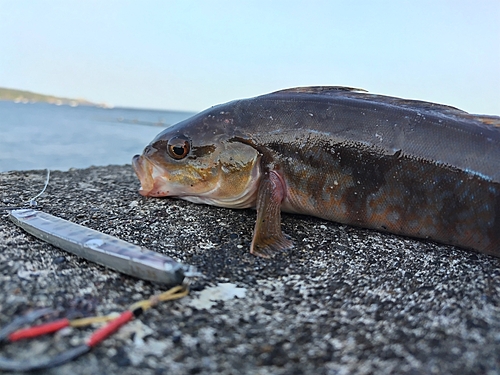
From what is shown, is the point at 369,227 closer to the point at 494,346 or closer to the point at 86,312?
the point at 494,346

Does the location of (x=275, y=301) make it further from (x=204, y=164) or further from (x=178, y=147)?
(x=178, y=147)

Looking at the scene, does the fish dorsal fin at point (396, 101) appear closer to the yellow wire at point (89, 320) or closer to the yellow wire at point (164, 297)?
the yellow wire at point (164, 297)

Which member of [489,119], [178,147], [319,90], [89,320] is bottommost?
[89,320]

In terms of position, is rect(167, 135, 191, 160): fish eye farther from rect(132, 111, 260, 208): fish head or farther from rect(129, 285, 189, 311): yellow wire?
rect(129, 285, 189, 311): yellow wire

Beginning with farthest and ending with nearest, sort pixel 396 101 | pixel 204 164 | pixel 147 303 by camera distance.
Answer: pixel 204 164 < pixel 396 101 < pixel 147 303

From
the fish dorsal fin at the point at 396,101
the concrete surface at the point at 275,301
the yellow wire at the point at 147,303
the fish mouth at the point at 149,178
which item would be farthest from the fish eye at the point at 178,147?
the yellow wire at the point at 147,303

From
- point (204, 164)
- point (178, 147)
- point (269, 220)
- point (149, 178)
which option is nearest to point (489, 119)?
point (269, 220)

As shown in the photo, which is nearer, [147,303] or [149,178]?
[147,303]
